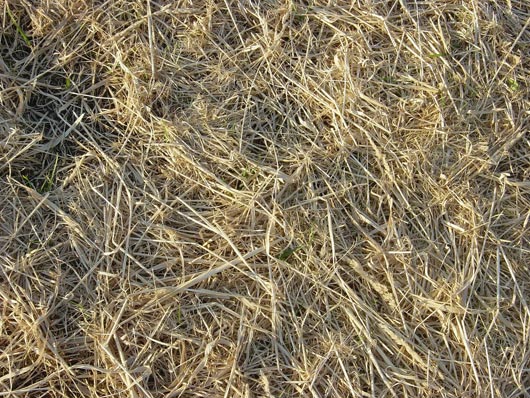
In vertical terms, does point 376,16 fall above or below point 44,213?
above

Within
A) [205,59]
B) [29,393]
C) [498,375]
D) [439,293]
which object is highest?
[205,59]

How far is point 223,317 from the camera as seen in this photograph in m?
1.75

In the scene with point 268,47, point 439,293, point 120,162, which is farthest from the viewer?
point 268,47

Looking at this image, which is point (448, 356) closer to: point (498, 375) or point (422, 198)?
point (498, 375)

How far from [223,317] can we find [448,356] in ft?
2.26

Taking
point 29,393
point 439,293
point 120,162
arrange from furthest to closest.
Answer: point 120,162 → point 439,293 → point 29,393

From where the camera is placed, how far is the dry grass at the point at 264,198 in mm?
1722

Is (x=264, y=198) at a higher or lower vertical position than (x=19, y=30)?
lower

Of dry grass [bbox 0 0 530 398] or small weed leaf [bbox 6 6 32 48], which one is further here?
small weed leaf [bbox 6 6 32 48]

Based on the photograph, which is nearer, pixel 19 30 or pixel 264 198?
pixel 264 198

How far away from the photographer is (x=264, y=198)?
1.87 meters

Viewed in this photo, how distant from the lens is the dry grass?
5.65 ft

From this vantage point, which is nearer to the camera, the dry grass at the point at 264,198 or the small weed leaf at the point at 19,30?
the dry grass at the point at 264,198

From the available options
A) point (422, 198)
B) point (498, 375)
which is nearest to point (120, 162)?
point (422, 198)
